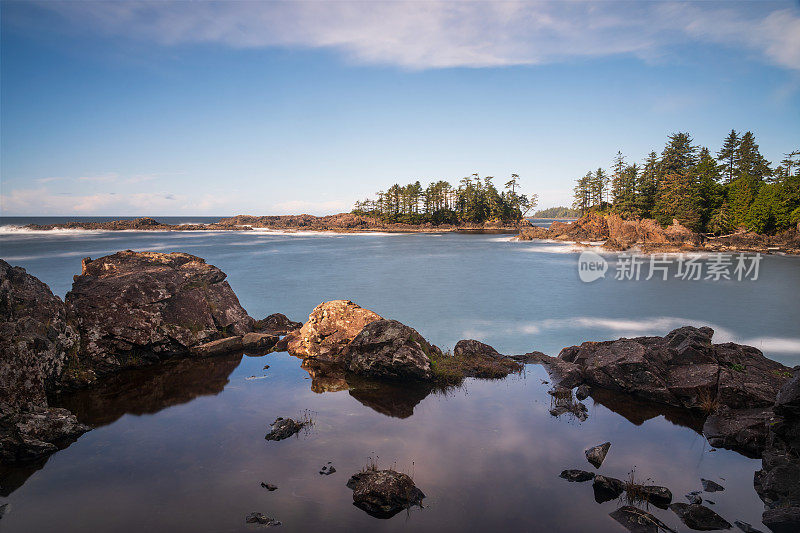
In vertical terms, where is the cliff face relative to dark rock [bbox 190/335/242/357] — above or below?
above

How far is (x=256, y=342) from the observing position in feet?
55.0

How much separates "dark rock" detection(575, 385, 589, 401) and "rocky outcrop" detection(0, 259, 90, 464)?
44.1 feet

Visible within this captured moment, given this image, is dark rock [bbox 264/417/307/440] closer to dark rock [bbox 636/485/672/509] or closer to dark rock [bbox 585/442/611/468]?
dark rock [bbox 585/442/611/468]

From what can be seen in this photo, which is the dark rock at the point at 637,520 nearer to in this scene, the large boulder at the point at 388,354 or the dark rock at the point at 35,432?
the large boulder at the point at 388,354

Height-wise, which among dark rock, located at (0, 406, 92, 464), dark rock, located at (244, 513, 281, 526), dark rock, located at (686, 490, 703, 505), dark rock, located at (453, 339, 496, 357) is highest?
dark rock, located at (0, 406, 92, 464)

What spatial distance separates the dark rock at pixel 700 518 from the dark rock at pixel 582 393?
5.08 meters

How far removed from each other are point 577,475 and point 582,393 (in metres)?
4.67

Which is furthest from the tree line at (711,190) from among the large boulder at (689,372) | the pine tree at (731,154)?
the large boulder at (689,372)

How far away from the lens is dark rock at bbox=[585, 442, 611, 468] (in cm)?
867

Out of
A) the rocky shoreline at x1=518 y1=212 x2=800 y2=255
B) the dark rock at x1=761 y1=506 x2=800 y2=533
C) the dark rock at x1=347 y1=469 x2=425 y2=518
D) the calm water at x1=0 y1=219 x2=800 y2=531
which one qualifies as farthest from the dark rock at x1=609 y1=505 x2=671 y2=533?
the rocky shoreline at x1=518 y1=212 x2=800 y2=255

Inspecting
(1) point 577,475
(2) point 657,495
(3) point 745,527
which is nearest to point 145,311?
(1) point 577,475

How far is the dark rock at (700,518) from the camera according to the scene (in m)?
6.74

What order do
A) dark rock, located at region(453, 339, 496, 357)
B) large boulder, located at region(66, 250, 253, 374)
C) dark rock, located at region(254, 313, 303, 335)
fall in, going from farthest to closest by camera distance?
dark rock, located at region(254, 313, 303, 335)
dark rock, located at region(453, 339, 496, 357)
large boulder, located at region(66, 250, 253, 374)

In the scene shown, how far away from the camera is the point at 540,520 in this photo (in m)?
6.94
